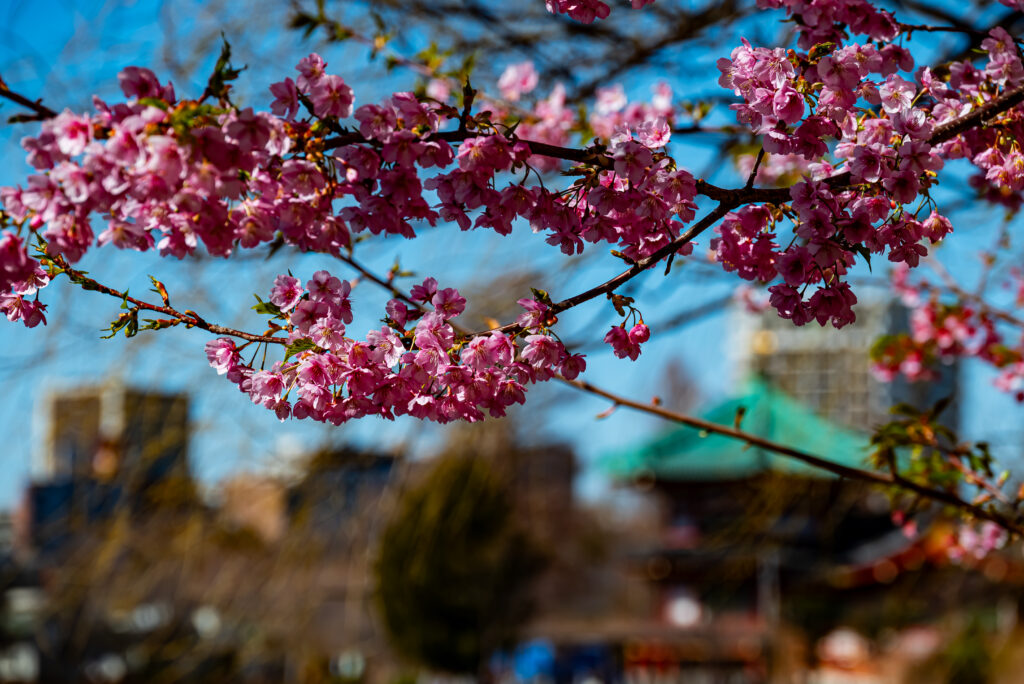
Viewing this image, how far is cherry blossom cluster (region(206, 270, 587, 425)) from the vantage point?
1.15 m

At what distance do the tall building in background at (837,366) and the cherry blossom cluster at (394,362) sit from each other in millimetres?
2375

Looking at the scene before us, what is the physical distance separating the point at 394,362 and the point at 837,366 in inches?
500

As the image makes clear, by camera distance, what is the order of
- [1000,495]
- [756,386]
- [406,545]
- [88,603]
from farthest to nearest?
[756,386] < [406,545] < [88,603] < [1000,495]

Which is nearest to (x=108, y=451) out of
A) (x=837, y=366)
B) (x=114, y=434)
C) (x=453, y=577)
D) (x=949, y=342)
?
(x=114, y=434)

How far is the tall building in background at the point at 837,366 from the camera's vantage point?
207 inches

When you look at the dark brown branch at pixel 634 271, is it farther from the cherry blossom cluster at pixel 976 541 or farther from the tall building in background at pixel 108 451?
the tall building in background at pixel 108 451

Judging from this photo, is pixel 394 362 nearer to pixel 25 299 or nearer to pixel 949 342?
pixel 25 299

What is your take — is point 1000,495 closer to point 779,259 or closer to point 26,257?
point 779,259

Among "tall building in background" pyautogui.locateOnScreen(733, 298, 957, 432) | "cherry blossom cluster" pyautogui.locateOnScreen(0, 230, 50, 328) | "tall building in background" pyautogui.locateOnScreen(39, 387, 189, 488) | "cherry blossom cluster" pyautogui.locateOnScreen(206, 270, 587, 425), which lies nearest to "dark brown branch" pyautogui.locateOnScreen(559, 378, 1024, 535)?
"cherry blossom cluster" pyautogui.locateOnScreen(206, 270, 587, 425)

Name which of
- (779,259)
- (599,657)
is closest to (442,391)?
(779,259)

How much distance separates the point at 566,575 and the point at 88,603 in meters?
16.7

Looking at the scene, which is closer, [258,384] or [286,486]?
[258,384]

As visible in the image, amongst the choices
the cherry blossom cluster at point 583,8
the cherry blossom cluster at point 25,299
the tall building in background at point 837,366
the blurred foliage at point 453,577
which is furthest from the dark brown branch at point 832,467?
the blurred foliage at point 453,577

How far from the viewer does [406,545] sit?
10047mm
